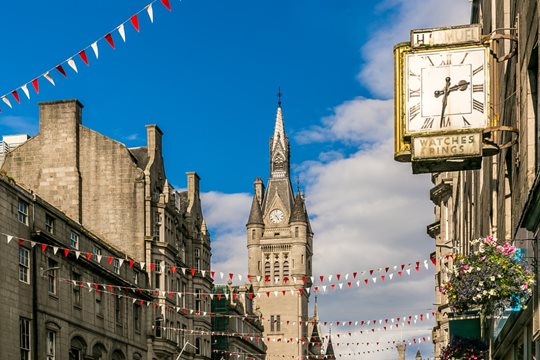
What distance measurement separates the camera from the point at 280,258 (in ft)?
522

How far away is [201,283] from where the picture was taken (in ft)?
241

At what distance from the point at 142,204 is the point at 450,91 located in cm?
4730

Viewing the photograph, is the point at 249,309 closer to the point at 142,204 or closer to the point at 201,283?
the point at 201,283

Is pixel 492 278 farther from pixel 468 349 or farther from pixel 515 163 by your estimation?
pixel 468 349

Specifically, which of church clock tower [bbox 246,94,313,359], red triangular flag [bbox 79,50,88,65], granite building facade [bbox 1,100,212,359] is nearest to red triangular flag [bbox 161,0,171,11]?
red triangular flag [bbox 79,50,88,65]

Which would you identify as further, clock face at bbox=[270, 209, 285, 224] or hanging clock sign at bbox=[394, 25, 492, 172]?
clock face at bbox=[270, 209, 285, 224]

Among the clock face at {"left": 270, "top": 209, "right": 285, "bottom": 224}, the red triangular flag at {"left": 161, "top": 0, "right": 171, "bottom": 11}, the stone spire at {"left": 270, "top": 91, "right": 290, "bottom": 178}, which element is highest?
the stone spire at {"left": 270, "top": 91, "right": 290, "bottom": 178}

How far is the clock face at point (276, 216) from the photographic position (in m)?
162

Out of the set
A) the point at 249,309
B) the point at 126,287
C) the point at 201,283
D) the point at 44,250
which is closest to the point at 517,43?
the point at 44,250

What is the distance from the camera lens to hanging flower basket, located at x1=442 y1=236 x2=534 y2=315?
1449cm

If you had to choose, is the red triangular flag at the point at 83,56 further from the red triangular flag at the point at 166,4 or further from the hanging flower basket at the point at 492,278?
the hanging flower basket at the point at 492,278

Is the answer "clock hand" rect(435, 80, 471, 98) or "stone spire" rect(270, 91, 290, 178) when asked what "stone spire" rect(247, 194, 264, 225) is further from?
"clock hand" rect(435, 80, 471, 98)

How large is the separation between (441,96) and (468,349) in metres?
8.15

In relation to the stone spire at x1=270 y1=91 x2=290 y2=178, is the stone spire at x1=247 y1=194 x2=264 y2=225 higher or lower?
lower
